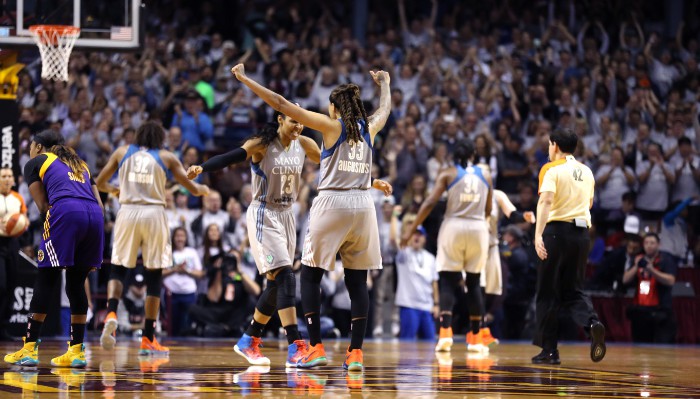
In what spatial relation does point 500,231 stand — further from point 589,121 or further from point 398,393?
point 398,393

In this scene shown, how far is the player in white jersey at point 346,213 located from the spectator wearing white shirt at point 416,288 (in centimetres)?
765

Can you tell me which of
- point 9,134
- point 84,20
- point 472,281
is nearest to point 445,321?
point 472,281

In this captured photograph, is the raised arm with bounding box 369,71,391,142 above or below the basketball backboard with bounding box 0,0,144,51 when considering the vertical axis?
below

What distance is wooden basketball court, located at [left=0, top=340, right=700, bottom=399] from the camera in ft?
25.9

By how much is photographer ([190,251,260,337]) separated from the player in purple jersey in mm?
7194

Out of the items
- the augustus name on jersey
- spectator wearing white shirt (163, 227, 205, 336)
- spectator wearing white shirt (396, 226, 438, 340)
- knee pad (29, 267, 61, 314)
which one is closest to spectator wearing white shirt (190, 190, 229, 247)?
spectator wearing white shirt (163, 227, 205, 336)

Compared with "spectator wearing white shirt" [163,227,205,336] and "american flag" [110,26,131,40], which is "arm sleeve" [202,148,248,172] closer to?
"american flag" [110,26,131,40]

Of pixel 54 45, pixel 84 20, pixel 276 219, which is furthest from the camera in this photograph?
pixel 84 20

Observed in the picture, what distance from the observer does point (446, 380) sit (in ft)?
29.6

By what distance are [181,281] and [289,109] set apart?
869cm

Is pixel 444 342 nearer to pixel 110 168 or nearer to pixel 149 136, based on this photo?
pixel 149 136

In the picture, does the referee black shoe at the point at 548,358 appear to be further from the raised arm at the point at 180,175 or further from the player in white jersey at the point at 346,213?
the raised arm at the point at 180,175

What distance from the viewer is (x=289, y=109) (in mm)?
9398

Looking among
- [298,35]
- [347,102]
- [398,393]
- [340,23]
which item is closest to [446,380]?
[398,393]
